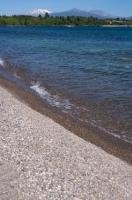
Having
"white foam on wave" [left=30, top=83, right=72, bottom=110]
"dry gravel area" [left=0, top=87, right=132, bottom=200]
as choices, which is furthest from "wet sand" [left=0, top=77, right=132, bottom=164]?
"dry gravel area" [left=0, top=87, right=132, bottom=200]

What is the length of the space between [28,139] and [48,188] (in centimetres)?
368

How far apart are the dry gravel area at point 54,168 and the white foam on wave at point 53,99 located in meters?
6.35

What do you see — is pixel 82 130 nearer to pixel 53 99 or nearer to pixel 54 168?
pixel 53 99

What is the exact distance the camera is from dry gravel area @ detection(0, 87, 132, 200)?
10078 mm

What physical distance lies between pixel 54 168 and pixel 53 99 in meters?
12.5

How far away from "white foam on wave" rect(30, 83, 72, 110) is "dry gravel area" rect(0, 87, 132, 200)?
6.35 meters

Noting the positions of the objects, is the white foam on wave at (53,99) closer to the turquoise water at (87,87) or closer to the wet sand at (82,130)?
the turquoise water at (87,87)

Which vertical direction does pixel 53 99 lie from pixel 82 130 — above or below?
below

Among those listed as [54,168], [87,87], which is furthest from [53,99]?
[54,168]

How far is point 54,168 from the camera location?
11.3 meters

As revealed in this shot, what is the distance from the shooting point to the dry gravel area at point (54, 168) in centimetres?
1008

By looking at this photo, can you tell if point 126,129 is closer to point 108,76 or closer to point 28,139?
point 28,139

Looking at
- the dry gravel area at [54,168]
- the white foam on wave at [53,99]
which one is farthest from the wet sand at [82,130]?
the dry gravel area at [54,168]

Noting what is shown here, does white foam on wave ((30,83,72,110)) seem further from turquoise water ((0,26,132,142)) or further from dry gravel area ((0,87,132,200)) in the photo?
dry gravel area ((0,87,132,200))
